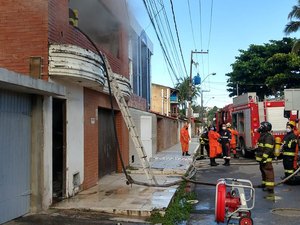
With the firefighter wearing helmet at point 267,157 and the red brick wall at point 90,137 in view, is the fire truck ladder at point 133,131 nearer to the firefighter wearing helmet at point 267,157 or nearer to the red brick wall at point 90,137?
the red brick wall at point 90,137

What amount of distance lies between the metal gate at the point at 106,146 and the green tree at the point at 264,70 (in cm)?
2379

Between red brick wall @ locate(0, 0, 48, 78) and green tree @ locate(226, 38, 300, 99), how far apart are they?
28644mm

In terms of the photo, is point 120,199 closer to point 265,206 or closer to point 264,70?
point 265,206

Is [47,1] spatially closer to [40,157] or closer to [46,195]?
[40,157]

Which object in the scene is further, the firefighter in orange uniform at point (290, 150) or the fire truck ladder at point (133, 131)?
the firefighter in orange uniform at point (290, 150)

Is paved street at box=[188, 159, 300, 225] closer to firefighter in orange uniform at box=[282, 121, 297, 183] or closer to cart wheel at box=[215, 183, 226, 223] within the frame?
firefighter in orange uniform at box=[282, 121, 297, 183]

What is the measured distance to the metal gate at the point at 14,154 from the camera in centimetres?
644

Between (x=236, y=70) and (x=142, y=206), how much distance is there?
37.6 m

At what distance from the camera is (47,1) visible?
24.9 ft

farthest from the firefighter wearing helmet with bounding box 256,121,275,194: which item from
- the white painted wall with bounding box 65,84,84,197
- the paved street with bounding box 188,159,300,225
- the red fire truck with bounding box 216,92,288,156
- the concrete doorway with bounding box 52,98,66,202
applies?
the red fire truck with bounding box 216,92,288,156

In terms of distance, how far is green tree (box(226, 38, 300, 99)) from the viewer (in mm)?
35125

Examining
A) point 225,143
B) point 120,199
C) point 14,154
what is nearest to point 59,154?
point 120,199

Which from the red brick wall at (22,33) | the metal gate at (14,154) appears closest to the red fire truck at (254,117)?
the red brick wall at (22,33)

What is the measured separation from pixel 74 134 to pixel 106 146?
356 centimetres
